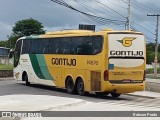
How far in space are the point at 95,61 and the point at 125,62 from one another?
1.52 meters

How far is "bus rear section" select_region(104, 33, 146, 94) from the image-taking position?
74.2 ft

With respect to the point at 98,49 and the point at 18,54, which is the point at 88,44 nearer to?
the point at 98,49

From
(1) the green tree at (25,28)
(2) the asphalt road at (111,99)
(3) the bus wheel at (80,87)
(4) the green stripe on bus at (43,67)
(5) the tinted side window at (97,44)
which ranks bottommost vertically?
(2) the asphalt road at (111,99)

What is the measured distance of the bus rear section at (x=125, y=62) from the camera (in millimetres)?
22625

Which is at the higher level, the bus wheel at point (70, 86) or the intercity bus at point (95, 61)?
the intercity bus at point (95, 61)

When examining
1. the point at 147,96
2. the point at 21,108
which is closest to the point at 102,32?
the point at 147,96

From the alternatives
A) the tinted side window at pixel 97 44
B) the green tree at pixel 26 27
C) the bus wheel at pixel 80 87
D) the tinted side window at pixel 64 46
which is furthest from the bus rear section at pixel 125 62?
the green tree at pixel 26 27

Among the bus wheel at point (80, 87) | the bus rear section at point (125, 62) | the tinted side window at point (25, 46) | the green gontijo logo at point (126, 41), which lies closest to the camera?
the bus rear section at point (125, 62)

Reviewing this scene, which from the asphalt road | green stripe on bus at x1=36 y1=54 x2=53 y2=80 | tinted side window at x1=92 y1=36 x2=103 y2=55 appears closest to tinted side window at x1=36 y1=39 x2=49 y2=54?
green stripe on bus at x1=36 y1=54 x2=53 y2=80

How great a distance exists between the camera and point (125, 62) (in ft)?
74.7

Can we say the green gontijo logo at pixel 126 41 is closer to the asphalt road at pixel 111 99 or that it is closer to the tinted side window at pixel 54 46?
the asphalt road at pixel 111 99

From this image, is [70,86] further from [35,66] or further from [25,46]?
[25,46]

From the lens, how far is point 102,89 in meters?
22.7

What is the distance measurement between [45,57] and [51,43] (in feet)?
3.59
